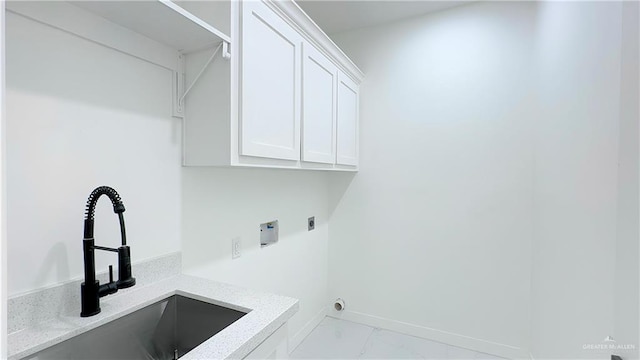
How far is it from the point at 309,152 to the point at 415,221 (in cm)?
121

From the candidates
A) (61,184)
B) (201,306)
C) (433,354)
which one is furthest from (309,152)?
(433,354)

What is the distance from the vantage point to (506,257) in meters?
2.17

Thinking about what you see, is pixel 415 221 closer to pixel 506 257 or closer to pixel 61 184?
pixel 506 257

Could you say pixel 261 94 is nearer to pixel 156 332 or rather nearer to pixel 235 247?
pixel 235 247

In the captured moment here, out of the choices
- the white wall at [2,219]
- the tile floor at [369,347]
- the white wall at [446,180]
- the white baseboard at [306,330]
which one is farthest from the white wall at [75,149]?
the white wall at [446,180]

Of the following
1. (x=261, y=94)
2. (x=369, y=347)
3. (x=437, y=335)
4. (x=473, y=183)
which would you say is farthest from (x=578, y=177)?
(x=369, y=347)

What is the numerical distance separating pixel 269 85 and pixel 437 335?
90.1 inches

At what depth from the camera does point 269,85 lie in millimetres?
1363

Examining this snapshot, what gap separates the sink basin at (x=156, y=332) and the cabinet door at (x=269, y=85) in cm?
63

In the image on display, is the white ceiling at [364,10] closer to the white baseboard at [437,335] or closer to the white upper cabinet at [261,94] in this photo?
the white upper cabinet at [261,94]

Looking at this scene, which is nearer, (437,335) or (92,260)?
(92,260)

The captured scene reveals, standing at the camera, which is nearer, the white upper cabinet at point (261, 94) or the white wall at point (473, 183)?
the white upper cabinet at point (261, 94)

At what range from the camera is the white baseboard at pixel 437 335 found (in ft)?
7.07

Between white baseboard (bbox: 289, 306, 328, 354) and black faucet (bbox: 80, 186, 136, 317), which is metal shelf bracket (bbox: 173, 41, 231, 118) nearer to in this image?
black faucet (bbox: 80, 186, 136, 317)
